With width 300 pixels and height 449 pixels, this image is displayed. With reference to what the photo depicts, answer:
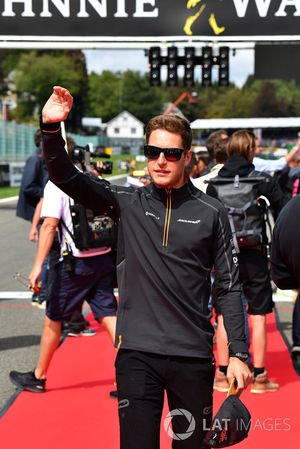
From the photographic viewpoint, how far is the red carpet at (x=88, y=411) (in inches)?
191

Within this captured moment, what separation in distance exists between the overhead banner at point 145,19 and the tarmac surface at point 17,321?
9.57 meters

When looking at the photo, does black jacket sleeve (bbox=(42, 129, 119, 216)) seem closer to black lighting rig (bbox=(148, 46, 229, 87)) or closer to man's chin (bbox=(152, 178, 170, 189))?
man's chin (bbox=(152, 178, 170, 189))

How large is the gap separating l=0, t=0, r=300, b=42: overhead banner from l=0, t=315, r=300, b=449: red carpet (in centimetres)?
1616

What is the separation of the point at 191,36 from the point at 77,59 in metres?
105

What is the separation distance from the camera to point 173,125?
336 cm

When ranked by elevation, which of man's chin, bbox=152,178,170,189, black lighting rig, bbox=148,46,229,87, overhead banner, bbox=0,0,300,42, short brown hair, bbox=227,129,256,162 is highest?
overhead banner, bbox=0,0,300,42

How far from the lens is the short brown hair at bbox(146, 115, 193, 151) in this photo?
3.36m

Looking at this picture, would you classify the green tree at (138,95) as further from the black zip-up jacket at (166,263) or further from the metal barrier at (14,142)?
the black zip-up jacket at (166,263)

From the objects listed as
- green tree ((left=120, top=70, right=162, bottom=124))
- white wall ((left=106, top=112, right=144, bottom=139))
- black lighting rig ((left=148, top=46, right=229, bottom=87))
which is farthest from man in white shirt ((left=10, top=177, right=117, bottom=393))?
green tree ((left=120, top=70, right=162, bottom=124))

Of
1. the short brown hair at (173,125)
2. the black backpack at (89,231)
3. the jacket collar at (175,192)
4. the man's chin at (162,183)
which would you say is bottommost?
the black backpack at (89,231)

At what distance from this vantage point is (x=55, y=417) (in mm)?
5250

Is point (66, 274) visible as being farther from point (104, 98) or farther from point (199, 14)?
point (104, 98)

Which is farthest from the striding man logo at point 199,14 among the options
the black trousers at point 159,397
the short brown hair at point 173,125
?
the black trousers at point 159,397

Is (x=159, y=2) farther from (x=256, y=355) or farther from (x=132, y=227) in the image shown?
(x=132, y=227)
